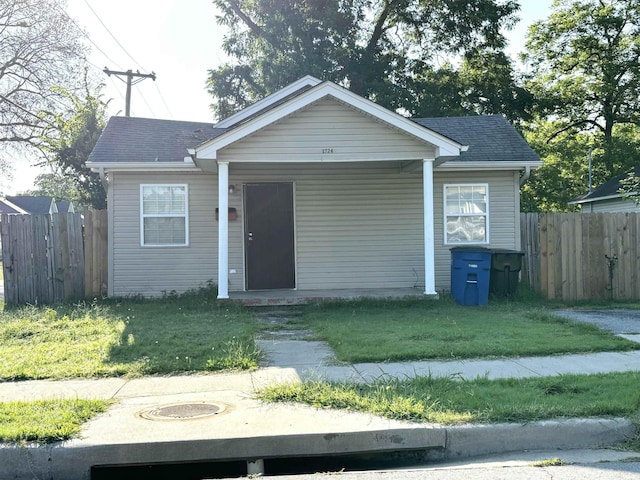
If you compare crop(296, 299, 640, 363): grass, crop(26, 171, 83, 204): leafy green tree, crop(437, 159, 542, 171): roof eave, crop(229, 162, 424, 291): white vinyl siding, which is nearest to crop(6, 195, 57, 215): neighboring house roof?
crop(26, 171, 83, 204): leafy green tree

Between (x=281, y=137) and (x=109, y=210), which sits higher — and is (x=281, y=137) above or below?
above

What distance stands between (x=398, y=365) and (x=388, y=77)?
22957 mm

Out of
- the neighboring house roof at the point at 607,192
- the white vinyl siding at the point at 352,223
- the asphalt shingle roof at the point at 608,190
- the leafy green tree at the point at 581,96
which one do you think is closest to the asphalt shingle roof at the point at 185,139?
the white vinyl siding at the point at 352,223

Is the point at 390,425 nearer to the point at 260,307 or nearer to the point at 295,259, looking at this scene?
the point at 260,307

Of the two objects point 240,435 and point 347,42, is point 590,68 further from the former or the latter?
point 240,435

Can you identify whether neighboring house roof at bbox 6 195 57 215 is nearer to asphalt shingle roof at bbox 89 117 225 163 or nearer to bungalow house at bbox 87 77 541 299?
asphalt shingle roof at bbox 89 117 225 163

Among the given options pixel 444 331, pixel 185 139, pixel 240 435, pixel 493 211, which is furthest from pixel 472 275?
→ pixel 240 435

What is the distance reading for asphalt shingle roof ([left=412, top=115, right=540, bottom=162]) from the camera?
12.9 m

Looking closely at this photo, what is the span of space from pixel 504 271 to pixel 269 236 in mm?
Result: 4977

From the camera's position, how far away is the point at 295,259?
1295cm

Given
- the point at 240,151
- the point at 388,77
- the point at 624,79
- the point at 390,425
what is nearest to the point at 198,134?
the point at 240,151

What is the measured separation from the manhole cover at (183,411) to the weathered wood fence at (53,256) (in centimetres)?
785

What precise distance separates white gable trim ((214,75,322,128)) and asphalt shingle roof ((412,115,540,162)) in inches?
120

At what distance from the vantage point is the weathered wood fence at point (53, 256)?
11.9 meters
